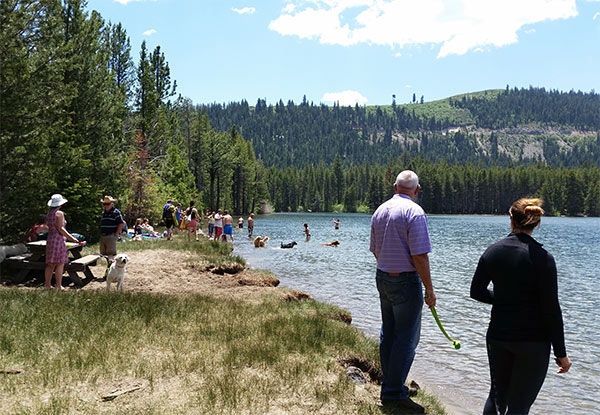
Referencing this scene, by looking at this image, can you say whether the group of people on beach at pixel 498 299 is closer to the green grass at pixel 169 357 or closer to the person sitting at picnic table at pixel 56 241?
the green grass at pixel 169 357

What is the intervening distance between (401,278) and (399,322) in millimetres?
536

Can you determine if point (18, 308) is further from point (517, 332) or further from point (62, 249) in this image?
point (517, 332)

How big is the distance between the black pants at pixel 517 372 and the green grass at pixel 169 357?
147 centimetres

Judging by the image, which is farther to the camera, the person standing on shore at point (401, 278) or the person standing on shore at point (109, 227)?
the person standing on shore at point (109, 227)

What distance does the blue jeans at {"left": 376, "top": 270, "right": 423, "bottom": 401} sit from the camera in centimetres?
529

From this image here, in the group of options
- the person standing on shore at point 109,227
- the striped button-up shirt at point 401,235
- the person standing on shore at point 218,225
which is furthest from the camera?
the person standing on shore at point 218,225

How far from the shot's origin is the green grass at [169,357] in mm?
4957

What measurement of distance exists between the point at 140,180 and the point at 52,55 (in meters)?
26.1

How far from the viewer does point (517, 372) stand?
4.19 metres

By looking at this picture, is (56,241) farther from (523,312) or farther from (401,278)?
(523,312)

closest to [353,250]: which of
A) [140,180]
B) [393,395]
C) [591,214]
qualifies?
[140,180]

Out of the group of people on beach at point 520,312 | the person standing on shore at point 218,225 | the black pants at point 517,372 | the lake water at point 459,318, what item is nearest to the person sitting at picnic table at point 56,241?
the lake water at point 459,318

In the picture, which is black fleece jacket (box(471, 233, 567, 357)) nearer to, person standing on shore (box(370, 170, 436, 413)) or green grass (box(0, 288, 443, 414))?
person standing on shore (box(370, 170, 436, 413))

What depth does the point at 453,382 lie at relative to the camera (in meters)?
8.37
